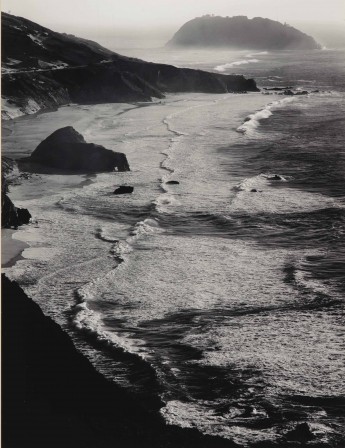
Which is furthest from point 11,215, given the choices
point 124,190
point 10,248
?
point 124,190

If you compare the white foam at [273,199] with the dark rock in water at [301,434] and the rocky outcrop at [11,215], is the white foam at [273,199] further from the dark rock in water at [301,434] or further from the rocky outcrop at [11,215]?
the dark rock in water at [301,434]

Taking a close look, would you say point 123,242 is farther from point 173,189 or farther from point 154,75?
point 154,75

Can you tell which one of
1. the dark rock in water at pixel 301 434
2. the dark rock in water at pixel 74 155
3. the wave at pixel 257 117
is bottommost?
the dark rock in water at pixel 301 434

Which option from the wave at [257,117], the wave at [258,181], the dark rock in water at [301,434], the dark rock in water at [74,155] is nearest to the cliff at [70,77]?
the wave at [257,117]

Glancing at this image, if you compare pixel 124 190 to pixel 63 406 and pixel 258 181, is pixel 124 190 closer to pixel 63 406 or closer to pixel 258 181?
pixel 258 181

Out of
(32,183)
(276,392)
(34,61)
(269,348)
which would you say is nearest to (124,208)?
(32,183)

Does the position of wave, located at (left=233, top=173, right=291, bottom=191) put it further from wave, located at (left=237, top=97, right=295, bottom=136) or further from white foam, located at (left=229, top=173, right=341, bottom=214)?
wave, located at (left=237, top=97, right=295, bottom=136)
